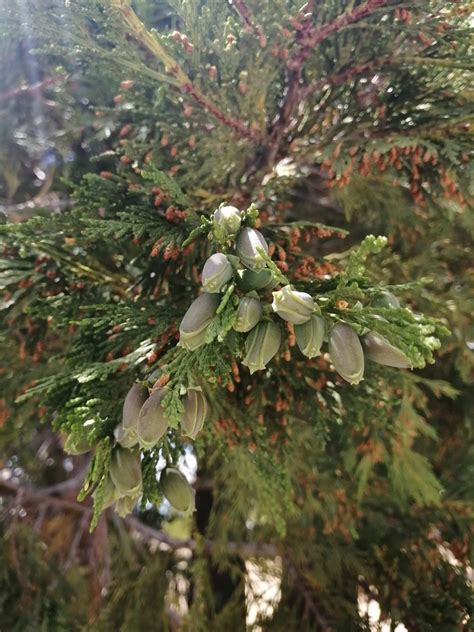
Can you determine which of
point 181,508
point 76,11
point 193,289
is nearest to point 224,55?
point 76,11

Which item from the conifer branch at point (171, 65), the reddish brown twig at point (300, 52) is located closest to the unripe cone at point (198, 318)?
the conifer branch at point (171, 65)

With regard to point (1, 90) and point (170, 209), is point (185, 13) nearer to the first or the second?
point (170, 209)

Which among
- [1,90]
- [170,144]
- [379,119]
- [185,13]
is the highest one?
[185,13]

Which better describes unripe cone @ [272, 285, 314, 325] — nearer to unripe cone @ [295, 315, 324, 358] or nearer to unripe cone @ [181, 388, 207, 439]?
unripe cone @ [295, 315, 324, 358]

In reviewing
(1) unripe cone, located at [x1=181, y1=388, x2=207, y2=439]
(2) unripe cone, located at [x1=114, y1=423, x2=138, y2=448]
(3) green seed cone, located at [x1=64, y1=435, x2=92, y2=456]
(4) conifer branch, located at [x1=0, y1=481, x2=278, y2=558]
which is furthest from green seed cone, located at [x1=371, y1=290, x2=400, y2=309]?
(4) conifer branch, located at [x1=0, y1=481, x2=278, y2=558]

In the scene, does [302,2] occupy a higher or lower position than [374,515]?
higher
